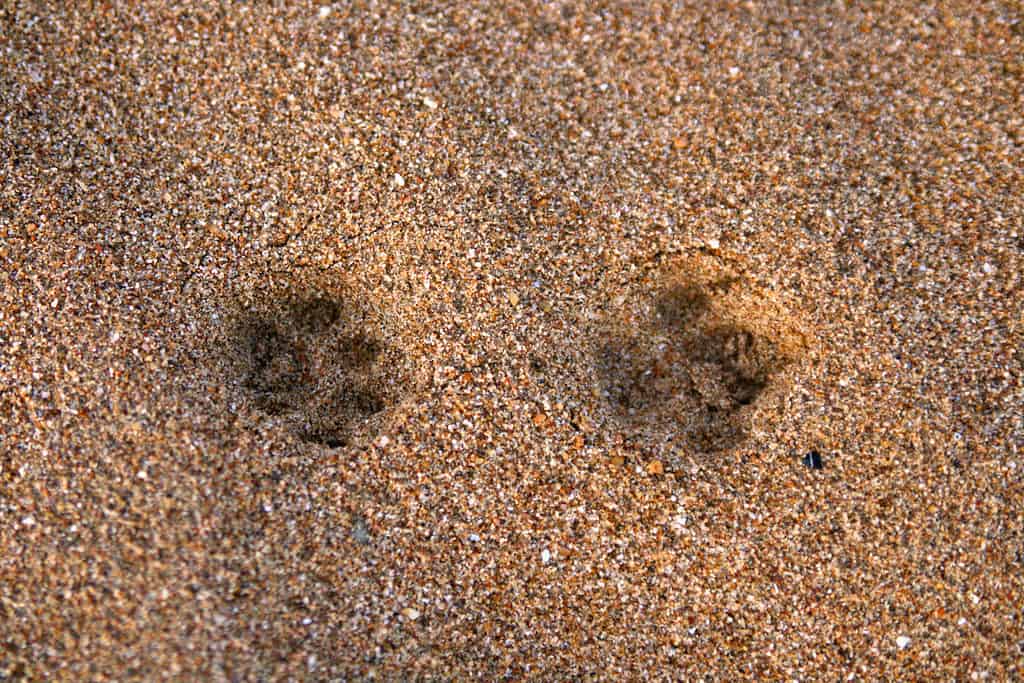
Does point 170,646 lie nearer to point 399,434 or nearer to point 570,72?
point 399,434

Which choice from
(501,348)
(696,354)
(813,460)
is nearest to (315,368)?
(501,348)

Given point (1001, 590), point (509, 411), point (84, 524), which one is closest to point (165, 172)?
point (84, 524)

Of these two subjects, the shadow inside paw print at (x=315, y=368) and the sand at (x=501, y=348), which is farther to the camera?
the shadow inside paw print at (x=315, y=368)

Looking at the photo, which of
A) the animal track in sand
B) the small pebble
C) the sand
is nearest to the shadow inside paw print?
the sand

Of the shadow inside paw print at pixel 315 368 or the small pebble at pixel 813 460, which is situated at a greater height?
the small pebble at pixel 813 460

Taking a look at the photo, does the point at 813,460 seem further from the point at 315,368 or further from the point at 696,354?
the point at 315,368

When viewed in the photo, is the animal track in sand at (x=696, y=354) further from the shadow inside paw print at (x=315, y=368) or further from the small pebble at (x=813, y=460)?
the shadow inside paw print at (x=315, y=368)

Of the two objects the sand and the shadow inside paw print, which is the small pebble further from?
the shadow inside paw print

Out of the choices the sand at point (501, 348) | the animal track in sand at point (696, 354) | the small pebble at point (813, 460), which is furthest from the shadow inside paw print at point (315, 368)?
the small pebble at point (813, 460)
